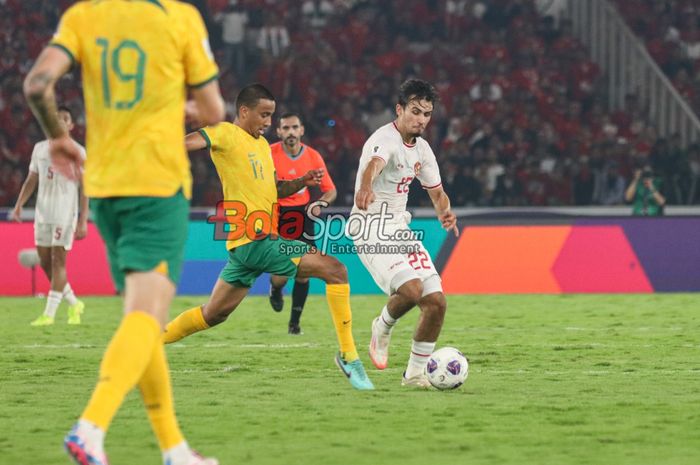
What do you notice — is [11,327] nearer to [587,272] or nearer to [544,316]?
[544,316]

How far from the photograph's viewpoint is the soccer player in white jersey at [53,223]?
14.3 m

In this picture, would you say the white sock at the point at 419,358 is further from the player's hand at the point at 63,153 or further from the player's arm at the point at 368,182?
the player's hand at the point at 63,153

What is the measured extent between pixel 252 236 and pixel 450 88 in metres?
16.0

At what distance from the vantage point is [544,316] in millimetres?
14680

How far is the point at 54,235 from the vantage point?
47.5 ft

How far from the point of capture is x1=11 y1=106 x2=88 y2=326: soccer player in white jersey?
46.8 ft

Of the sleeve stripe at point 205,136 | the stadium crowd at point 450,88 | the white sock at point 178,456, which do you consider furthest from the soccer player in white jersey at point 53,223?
the white sock at point 178,456

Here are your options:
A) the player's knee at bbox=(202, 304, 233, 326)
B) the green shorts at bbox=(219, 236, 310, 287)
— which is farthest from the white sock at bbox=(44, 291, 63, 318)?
the green shorts at bbox=(219, 236, 310, 287)

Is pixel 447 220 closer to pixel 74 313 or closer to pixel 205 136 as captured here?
pixel 205 136

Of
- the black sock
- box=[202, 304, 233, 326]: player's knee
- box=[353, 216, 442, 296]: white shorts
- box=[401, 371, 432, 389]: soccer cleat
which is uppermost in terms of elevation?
box=[353, 216, 442, 296]: white shorts

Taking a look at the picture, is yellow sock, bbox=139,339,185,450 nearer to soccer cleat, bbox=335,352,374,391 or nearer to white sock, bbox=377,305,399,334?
soccer cleat, bbox=335,352,374,391

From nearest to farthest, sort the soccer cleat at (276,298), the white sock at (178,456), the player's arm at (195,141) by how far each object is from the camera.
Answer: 1. the white sock at (178,456)
2. the player's arm at (195,141)
3. the soccer cleat at (276,298)

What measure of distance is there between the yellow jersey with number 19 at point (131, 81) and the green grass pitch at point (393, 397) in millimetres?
1343

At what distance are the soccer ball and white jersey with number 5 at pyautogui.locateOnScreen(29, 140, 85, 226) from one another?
6.97 m
